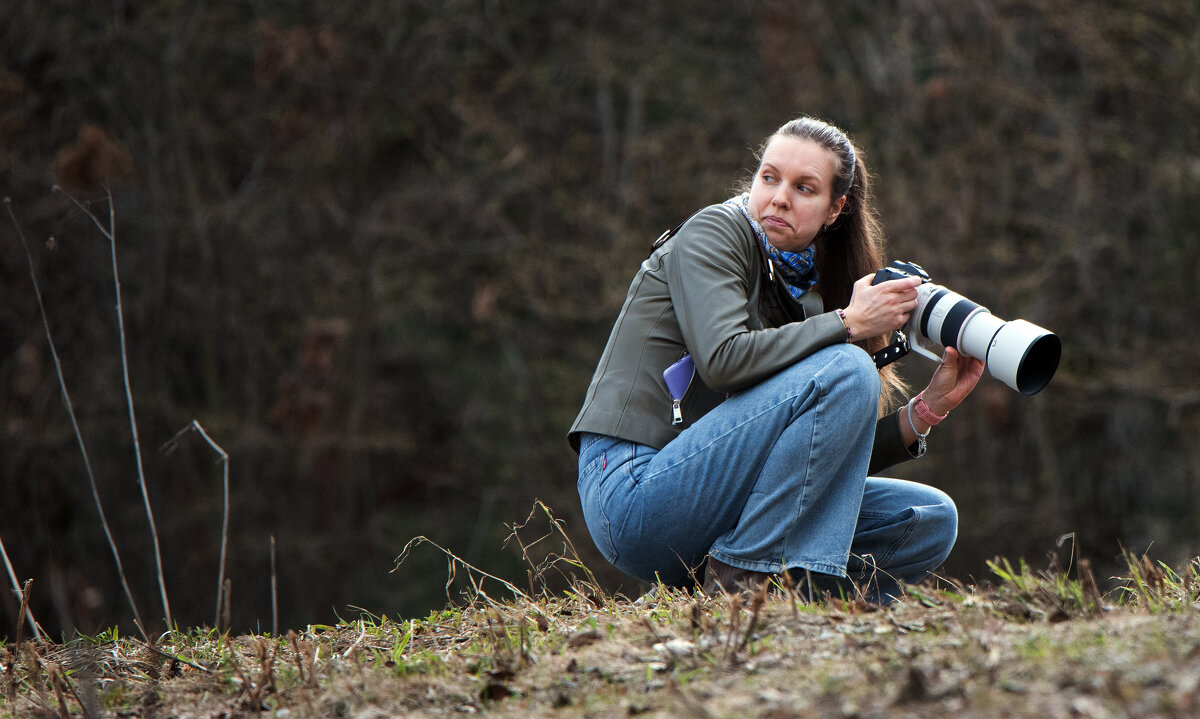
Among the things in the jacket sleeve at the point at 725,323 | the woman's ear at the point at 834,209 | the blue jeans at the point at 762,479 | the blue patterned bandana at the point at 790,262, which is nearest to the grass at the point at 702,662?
the blue jeans at the point at 762,479

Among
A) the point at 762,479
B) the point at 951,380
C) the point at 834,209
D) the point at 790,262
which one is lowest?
the point at 762,479

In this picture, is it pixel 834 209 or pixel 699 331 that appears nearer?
pixel 699 331

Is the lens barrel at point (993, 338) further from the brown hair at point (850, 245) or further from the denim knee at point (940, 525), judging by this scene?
the denim knee at point (940, 525)

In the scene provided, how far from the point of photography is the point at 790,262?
293cm

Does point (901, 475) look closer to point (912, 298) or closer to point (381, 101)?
point (381, 101)

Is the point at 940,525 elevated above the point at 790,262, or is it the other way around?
the point at 790,262

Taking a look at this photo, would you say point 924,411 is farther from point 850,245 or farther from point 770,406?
point 770,406

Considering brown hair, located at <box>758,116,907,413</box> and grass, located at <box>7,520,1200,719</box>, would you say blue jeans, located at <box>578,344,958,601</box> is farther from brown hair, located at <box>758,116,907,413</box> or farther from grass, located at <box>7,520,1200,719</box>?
brown hair, located at <box>758,116,907,413</box>

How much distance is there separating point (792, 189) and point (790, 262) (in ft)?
0.58

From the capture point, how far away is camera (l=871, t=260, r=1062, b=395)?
2.67m

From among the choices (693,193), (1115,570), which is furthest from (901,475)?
(693,193)

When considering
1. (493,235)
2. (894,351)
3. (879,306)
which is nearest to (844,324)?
(879,306)

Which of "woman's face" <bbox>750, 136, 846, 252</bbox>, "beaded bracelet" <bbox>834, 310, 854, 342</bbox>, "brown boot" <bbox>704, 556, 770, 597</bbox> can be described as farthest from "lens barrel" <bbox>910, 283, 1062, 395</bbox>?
"brown boot" <bbox>704, 556, 770, 597</bbox>

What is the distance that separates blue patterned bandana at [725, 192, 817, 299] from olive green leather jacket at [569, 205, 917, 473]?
24mm
